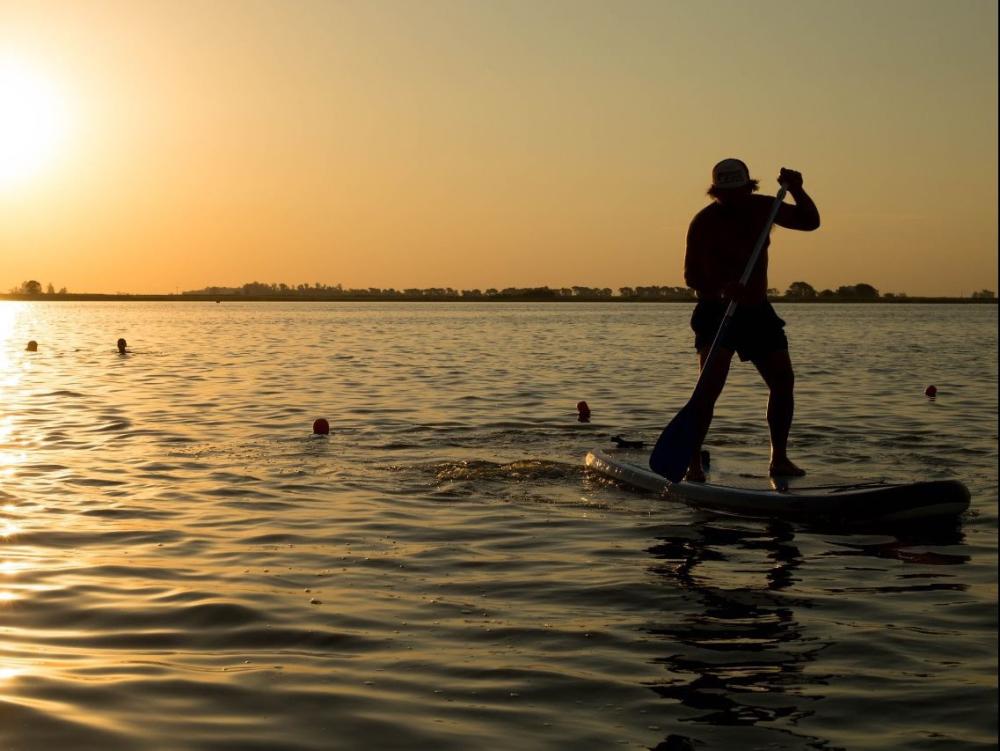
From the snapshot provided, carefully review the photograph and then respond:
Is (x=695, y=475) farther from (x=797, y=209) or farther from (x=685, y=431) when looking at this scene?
(x=797, y=209)

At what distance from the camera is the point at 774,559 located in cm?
726

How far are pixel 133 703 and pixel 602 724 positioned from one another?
1.85m

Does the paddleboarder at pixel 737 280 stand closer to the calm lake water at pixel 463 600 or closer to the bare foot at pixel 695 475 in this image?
the bare foot at pixel 695 475

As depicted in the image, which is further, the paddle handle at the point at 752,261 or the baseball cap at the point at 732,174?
the baseball cap at the point at 732,174

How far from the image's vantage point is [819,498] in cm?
830

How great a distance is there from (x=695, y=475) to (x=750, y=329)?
128cm

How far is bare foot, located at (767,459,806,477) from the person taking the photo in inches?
368

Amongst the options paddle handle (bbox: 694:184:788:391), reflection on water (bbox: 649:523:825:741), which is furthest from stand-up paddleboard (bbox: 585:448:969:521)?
paddle handle (bbox: 694:184:788:391)

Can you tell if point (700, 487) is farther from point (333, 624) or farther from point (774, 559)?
point (333, 624)

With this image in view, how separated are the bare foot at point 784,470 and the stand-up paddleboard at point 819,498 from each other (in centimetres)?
15

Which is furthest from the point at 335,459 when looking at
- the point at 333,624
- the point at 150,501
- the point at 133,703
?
the point at 133,703

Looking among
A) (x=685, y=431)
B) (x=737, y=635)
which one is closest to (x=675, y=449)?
(x=685, y=431)

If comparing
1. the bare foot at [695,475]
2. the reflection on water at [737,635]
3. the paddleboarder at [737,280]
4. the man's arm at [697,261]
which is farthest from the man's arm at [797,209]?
the reflection on water at [737,635]

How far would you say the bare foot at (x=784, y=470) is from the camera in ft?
30.7
